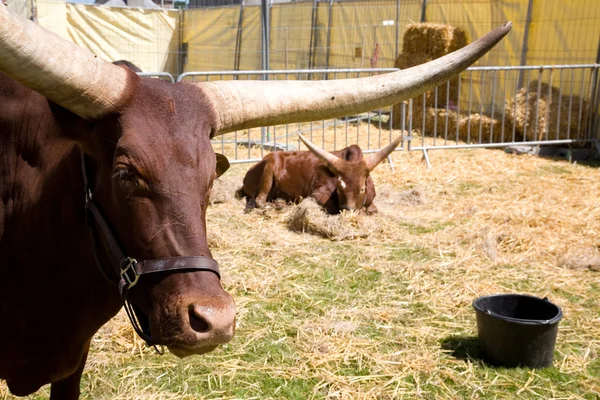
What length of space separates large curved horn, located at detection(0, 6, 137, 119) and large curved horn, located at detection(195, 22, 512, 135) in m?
0.44

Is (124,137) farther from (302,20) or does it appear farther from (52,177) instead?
(302,20)

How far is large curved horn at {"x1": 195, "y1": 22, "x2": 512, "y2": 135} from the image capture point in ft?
7.83

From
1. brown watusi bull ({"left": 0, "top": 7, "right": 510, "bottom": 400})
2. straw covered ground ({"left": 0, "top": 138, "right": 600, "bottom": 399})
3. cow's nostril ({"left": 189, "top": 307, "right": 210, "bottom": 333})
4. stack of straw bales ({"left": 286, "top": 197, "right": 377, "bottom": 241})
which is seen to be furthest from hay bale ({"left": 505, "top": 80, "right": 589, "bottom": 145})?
cow's nostril ({"left": 189, "top": 307, "right": 210, "bottom": 333})

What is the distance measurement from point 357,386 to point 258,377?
63 cm

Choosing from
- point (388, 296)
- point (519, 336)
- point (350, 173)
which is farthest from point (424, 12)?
point (519, 336)

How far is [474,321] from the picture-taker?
187 inches

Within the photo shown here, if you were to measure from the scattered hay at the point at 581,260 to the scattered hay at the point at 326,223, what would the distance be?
2059mm

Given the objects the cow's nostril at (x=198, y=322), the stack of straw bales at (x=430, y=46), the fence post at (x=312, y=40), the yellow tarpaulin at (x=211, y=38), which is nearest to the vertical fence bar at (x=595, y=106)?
the stack of straw bales at (x=430, y=46)

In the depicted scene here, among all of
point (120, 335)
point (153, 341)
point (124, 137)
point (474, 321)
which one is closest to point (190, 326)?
point (153, 341)

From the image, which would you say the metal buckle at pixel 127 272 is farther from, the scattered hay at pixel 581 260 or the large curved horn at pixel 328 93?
the scattered hay at pixel 581 260

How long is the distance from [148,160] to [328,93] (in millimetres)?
914

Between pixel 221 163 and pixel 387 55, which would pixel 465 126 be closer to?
pixel 387 55

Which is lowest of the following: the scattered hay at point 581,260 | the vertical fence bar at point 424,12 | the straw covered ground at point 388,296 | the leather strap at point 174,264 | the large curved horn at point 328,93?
the straw covered ground at point 388,296

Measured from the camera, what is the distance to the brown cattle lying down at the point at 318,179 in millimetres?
7679
